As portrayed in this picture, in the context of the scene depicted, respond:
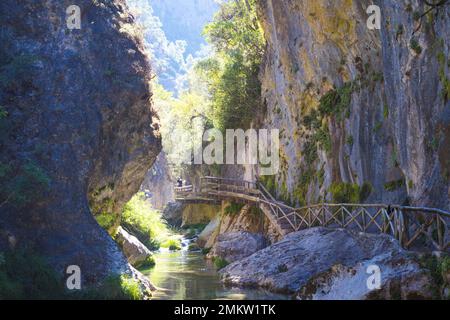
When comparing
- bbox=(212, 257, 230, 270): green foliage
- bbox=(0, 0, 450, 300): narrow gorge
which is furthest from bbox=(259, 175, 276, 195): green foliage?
bbox=(212, 257, 230, 270): green foliage

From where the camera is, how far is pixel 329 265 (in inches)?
693

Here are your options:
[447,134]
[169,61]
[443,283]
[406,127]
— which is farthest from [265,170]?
[169,61]

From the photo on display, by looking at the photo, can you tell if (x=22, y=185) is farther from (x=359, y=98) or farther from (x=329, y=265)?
(x=359, y=98)

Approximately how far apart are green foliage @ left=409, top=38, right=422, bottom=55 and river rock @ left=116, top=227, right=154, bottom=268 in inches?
638

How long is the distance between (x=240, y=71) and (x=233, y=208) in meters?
9.21

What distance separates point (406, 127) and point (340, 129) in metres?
7.09

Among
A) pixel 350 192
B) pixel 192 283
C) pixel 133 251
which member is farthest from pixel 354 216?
pixel 133 251

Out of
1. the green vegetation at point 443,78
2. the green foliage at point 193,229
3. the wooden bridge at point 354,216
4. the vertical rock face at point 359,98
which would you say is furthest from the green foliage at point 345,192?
the green foliage at point 193,229

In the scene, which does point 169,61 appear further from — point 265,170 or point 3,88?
point 3,88

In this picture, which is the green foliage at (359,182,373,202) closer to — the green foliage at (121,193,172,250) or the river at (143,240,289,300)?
the river at (143,240,289,300)

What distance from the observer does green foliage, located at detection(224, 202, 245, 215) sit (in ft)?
111

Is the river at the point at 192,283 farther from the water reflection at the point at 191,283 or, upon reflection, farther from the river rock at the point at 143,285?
the river rock at the point at 143,285

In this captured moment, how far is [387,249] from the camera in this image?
50.3 feet

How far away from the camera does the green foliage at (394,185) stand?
18.2 meters
